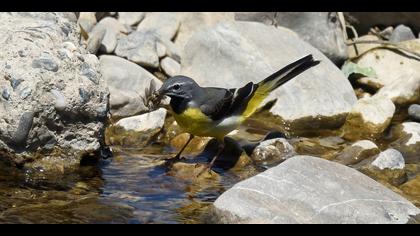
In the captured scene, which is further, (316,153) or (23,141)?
(316,153)

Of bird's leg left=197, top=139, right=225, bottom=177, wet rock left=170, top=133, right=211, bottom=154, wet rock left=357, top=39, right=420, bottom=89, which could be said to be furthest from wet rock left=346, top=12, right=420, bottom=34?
bird's leg left=197, top=139, right=225, bottom=177

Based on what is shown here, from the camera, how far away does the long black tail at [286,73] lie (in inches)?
411

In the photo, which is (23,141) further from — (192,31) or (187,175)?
(192,31)

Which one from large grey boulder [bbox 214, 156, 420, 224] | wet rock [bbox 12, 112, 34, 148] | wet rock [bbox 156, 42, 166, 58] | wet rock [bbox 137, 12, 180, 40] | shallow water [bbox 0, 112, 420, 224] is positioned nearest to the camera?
large grey boulder [bbox 214, 156, 420, 224]

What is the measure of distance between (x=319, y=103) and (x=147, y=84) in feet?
7.41

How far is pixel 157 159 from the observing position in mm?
9664

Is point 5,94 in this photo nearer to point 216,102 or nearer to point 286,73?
point 216,102

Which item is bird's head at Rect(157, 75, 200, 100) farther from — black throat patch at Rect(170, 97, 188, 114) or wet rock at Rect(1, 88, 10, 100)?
wet rock at Rect(1, 88, 10, 100)

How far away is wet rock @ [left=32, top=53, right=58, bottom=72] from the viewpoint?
8570mm

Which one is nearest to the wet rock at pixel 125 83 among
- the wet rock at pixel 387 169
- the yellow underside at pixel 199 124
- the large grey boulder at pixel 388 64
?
the yellow underside at pixel 199 124

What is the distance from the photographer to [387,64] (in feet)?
41.6

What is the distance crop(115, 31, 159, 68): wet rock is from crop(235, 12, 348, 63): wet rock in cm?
171

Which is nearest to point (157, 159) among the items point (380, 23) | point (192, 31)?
point (192, 31)

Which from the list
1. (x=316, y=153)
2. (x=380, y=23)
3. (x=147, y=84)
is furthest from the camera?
(x=380, y=23)
